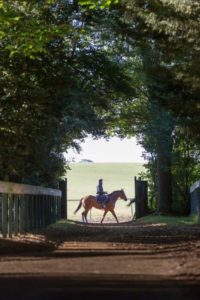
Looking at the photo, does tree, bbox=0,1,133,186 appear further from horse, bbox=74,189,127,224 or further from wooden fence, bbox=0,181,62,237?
horse, bbox=74,189,127,224

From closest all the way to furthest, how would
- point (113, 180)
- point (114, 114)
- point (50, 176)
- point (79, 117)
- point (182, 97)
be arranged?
point (182, 97), point (79, 117), point (50, 176), point (114, 114), point (113, 180)

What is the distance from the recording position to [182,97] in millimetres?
18438

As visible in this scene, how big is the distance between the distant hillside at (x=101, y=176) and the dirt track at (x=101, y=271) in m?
49.4

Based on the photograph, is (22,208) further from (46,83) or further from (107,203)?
(107,203)

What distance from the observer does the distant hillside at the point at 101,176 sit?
68312 millimetres

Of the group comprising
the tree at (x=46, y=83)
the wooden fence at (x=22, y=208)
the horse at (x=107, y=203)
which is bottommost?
the wooden fence at (x=22, y=208)

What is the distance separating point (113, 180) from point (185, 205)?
34.2m

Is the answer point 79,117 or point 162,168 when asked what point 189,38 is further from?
point 162,168

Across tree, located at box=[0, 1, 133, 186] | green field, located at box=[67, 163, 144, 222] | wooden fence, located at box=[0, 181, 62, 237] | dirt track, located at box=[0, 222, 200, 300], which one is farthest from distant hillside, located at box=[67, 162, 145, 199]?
dirt track, located at box=[0, 222, 200, 300]

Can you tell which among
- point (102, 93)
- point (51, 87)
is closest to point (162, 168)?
point (102, 93)

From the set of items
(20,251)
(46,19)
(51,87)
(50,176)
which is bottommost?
(20,251)

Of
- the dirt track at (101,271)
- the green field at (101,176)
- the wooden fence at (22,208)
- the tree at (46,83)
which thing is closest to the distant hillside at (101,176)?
the green field at (101,176)

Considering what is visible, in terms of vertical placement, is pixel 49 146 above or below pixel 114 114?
below

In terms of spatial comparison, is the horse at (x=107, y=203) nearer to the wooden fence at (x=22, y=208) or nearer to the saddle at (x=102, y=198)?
the saddle at (x=102, y=198)
